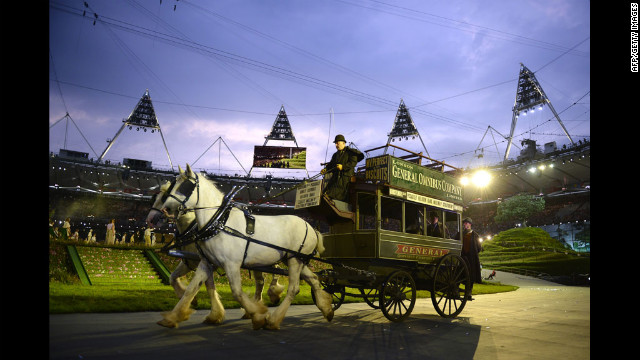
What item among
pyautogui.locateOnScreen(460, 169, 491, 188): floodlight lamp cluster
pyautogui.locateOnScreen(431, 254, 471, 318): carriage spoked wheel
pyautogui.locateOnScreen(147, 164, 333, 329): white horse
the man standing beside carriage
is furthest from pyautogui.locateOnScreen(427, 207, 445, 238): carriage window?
pyautogui.locateOnScreen(147, 164, 333, 329): white horse

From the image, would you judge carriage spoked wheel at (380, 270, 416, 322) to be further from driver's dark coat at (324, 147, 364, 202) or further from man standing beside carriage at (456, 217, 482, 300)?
man standing beside carriage at (456, 217, 482, 300)

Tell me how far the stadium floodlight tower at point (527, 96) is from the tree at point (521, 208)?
12.7m

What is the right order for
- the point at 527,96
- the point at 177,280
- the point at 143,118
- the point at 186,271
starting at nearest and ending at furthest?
the point at 177,280 → the point at 186,271 → the point at 143,118 → the point at 527,96

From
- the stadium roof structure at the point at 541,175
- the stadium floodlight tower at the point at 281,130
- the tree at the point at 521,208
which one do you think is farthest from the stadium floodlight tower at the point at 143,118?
the tree at the point at 521,208

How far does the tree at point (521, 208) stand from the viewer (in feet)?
135

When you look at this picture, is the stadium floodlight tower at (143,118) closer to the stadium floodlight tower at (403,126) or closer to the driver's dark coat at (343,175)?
the stadium floodlight tower at (403,126)

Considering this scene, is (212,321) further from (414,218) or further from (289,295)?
(414,218)

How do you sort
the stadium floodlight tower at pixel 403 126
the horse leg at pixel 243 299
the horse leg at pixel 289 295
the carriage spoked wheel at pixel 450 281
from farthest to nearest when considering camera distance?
the stadium floodlight tower at pixel 403 126 < the carriage spoked wheel at pixel 450 281 < the horse leg at pixel 289 295 < the horse leg at pixel 243 299

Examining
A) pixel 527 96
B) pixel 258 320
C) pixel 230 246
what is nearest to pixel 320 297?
pixel 258 320

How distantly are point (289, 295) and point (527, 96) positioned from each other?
58.7 m

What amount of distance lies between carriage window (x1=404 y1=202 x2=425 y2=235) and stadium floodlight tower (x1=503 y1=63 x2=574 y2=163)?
49407 millimetres

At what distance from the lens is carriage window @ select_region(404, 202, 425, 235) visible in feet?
27.5

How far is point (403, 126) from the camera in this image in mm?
52750
